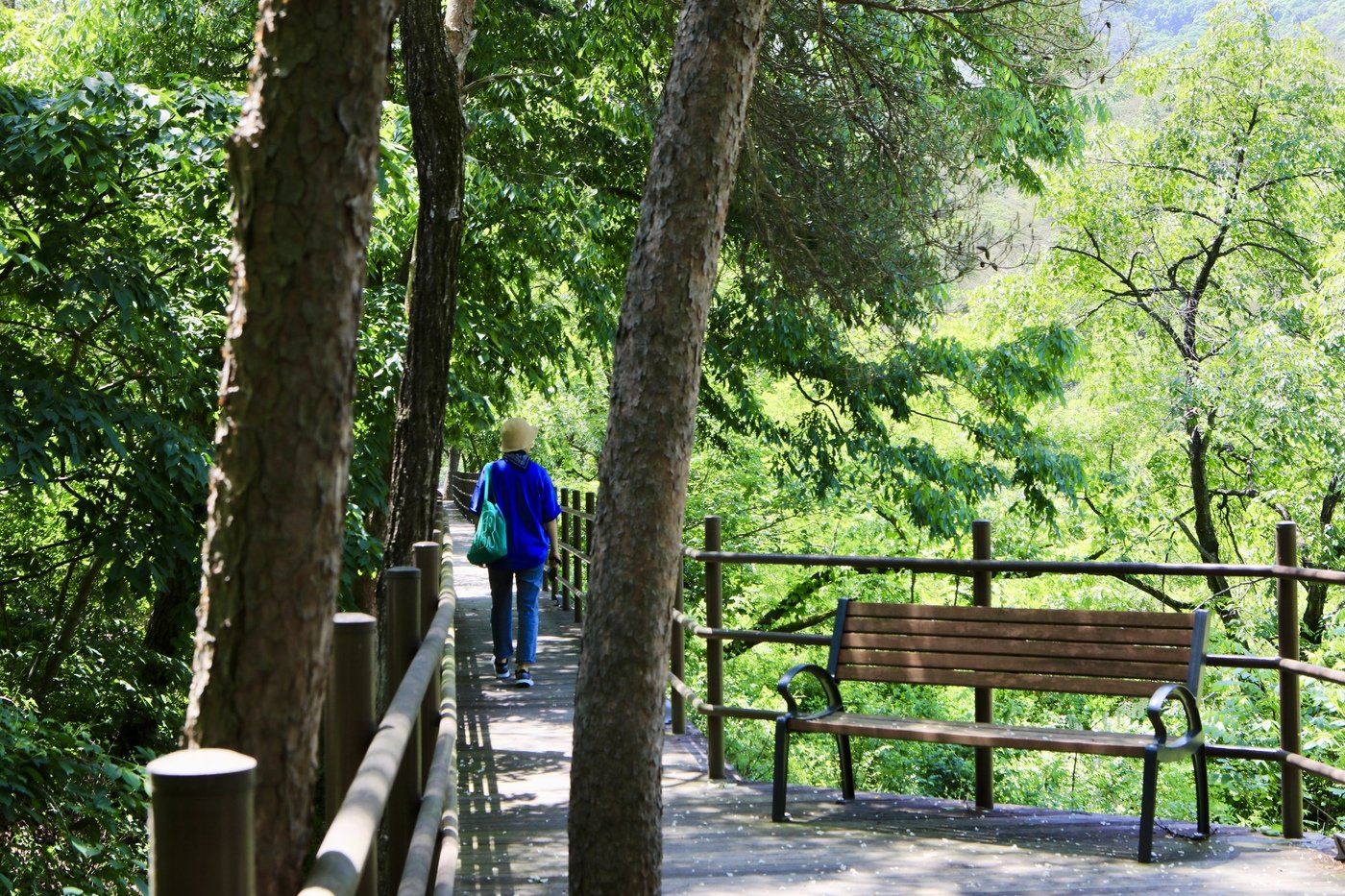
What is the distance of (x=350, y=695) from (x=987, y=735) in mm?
3555

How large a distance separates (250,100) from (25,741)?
11.6 feet

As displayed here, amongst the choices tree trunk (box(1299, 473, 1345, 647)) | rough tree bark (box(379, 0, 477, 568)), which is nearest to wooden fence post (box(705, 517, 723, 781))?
rough tree bark (box(379, 0, 477, 568))

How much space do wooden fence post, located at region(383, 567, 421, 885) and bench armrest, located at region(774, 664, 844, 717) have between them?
7.91 feet

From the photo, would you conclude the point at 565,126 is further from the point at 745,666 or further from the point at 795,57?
the point at 745,666

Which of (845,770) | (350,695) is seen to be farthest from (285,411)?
(845,770)

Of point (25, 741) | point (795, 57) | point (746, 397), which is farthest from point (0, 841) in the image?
point (746, 397)

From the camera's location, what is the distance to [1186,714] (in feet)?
17.2

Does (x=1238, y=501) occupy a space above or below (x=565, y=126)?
below

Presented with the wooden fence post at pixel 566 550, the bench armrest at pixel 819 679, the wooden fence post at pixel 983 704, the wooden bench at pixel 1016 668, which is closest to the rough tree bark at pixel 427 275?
the bench armrest at pixel 819 679

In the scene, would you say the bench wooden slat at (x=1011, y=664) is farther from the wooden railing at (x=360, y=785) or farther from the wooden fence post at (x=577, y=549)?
the wooden fence post at (x=577, y=549)

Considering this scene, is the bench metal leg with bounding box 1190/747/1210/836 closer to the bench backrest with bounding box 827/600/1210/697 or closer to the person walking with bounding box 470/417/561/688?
the bench backrest with bounding box 827/600/1210/697

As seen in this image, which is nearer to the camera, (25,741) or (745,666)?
(25,741)

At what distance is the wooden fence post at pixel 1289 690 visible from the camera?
544 cm

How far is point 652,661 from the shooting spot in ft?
13.9
